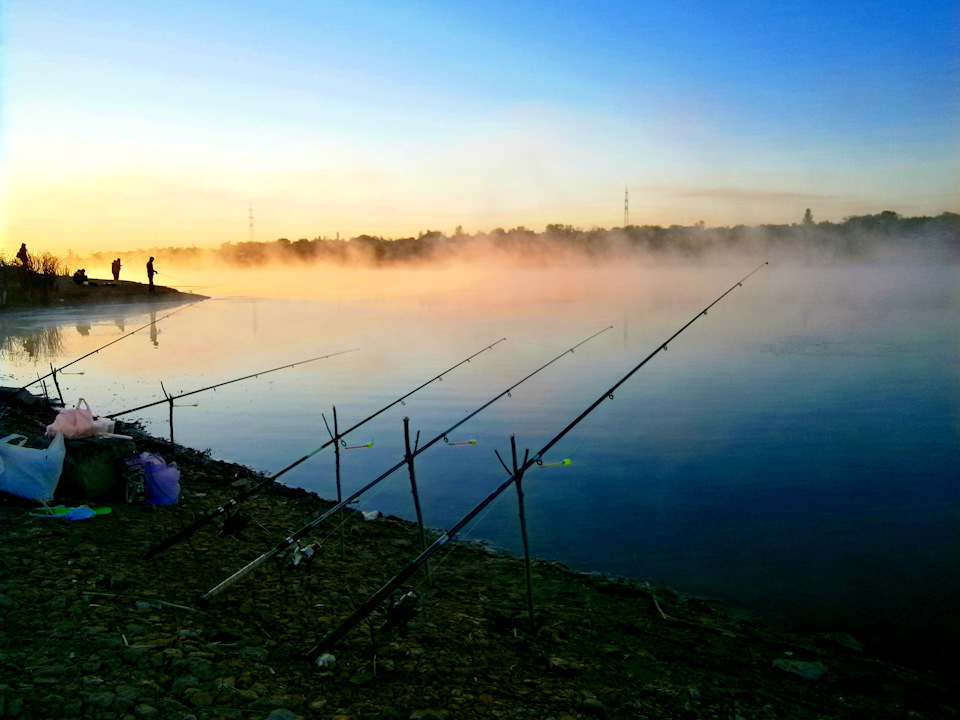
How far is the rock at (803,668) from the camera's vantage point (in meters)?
6.44

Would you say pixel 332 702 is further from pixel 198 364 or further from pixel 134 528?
pixel 198 364

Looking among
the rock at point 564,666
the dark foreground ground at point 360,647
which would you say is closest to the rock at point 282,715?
the dark foreground ground at point 360,647

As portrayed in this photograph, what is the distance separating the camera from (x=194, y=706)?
4480 millimetres

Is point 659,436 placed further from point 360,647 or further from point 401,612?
point 401,612

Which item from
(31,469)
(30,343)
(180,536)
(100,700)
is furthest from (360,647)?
(30,343)

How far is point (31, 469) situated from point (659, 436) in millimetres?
12729

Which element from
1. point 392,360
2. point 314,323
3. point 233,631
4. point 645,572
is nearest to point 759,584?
point 645,572

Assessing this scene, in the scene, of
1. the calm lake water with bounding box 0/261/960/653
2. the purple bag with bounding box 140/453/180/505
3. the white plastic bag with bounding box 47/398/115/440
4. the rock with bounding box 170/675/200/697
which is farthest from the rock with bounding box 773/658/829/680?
the white plastic bag with bounding box 47/398/115/440

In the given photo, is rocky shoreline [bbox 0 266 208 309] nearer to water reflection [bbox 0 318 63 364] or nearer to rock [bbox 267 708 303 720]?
water reflection [bbox 0 318 63 364]

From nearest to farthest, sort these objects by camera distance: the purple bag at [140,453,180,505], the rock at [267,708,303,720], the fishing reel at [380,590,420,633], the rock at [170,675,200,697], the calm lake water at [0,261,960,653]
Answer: the rock at [267,708,303,720] → the rock at [170,675,200,697] → the fishing reel at [380,590,420,633] → the purple bag at [140,453,180,505] → the calm lake water at [0,261,960,653]

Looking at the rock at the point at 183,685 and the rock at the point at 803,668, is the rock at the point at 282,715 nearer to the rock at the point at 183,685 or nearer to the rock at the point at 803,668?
the rock at the point at 183,685

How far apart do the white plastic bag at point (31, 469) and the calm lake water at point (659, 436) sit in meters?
2.62

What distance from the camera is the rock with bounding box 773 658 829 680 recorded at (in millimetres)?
6440

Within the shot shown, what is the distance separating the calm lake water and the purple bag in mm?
1510
